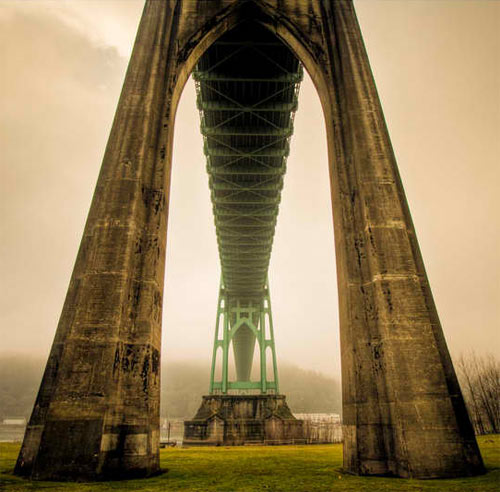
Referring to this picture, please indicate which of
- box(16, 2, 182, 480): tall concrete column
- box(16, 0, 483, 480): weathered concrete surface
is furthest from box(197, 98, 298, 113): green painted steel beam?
box(16, 2, 182, 480): tall concrete column

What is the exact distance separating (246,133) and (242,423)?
20.6 m

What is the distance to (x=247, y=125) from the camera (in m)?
19.1

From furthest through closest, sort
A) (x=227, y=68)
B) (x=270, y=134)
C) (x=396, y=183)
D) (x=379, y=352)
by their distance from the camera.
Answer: (x=270, y=134)
(x=227, y=68)
(x=396, y=183)
(x=379, y=352)

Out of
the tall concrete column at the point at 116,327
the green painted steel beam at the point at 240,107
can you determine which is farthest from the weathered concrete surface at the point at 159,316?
the green painted steel beam at the point at 240,107

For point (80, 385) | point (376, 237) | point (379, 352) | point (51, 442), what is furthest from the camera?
point (376, 237)

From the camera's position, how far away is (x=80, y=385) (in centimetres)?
585

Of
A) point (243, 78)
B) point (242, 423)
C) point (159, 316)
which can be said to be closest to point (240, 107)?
point (243, 78)

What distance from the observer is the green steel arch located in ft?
49.1

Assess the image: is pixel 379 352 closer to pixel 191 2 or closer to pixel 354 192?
pixel 354 192

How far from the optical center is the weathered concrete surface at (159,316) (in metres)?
5.71

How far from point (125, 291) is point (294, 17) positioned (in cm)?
975

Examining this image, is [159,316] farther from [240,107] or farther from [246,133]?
[246,133]

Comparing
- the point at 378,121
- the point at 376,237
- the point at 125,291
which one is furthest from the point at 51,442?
the point at 378,121

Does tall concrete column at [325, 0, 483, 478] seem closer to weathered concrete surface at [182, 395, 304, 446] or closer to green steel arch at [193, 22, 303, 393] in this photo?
green steel arch at [193, 22, 303, 393]
